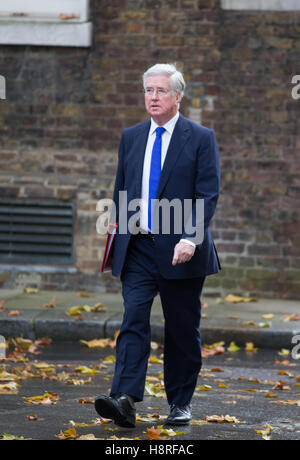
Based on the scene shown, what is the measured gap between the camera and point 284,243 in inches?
446

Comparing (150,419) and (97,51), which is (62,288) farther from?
(150,419)

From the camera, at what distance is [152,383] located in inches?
287

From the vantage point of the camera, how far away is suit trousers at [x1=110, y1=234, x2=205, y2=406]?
18.5ft

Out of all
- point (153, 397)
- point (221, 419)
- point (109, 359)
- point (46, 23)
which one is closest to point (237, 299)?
point (109, 359)

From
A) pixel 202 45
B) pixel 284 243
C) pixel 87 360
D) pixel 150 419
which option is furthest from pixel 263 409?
pixel 202 45

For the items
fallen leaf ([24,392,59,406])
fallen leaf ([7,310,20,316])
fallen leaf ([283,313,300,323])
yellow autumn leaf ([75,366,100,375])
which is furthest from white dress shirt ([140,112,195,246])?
fallen leaf ([283,313,300,323])

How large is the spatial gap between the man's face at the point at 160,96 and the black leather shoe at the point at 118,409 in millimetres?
1564

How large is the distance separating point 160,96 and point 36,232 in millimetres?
6132

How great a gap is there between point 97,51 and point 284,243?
2.93 meters

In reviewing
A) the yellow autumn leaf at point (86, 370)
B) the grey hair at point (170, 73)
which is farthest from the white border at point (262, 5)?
the grey hair at point (170, 73)

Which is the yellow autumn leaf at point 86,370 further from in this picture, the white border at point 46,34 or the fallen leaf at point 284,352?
the white border at point 46,34

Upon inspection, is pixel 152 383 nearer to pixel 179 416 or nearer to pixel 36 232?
pixel 179 416

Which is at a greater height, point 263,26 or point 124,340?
point 263,26

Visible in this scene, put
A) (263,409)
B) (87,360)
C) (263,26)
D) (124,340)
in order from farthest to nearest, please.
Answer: (263,26)
(87,360)
(263,409)
(124,340)
